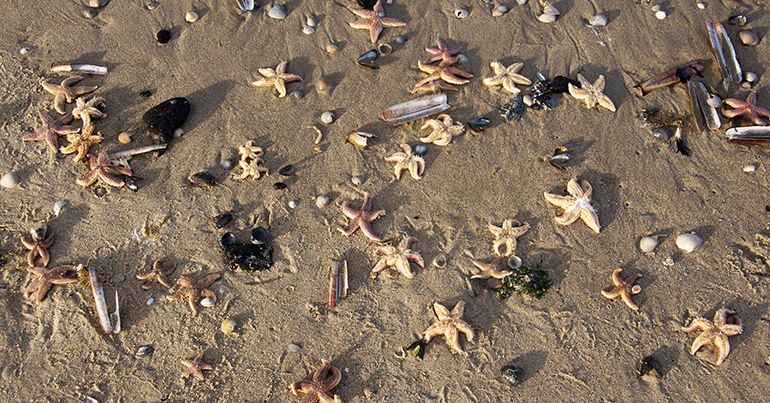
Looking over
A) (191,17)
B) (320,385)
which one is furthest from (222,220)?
(191,17)

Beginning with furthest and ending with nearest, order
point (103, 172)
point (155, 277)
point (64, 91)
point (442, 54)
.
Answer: point (442, 54)
point (64, 91)
point (103, 172)
point (155, 277)

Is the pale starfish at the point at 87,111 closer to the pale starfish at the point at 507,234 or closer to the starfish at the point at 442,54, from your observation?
the starfish at the point at 442,54

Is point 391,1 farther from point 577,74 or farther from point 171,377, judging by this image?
point 171,377

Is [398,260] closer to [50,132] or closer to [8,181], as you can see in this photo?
[50,132]

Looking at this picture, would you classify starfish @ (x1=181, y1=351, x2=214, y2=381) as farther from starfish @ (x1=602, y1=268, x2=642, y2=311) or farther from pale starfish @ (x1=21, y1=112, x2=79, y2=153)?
starfish @ (x1=602, y1=268, x2=642, y2=311)

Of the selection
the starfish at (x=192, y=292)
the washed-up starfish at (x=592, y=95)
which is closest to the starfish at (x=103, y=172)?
the starfish at (x=192, y=292)

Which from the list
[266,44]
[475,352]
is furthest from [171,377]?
[266,44]
